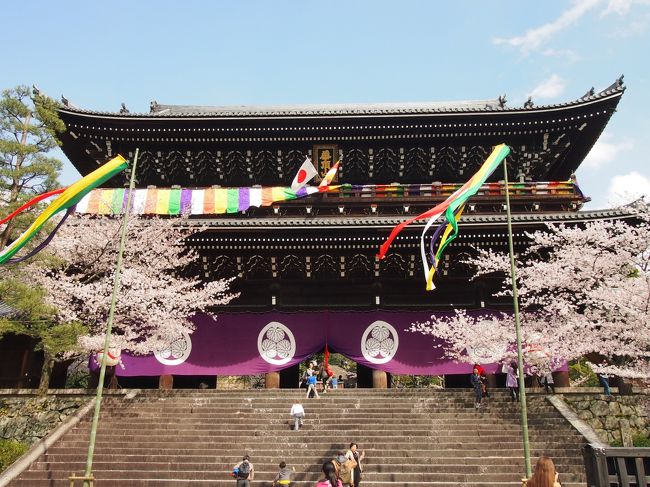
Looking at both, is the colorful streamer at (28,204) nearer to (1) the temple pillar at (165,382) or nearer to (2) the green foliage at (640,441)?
(1) the temple pillar at (165,382)

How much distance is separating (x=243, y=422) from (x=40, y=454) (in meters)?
5.03

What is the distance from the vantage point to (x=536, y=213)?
16734mm

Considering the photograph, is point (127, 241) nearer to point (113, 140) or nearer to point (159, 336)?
point (159, 336)

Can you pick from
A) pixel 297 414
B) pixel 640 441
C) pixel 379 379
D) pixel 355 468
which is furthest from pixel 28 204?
pixel 640 441

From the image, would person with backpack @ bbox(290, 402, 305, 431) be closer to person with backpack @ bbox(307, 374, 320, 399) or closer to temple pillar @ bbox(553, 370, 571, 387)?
person with backpack @ bbox(307, 374, 320, 399)

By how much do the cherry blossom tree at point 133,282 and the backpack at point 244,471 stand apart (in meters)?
Answer: 6.92

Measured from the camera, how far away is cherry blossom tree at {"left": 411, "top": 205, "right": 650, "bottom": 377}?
1280 cm

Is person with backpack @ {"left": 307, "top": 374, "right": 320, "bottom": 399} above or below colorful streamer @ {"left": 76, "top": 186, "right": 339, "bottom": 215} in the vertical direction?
below

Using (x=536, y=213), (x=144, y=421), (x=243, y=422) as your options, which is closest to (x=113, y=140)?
(x=144, y=421)

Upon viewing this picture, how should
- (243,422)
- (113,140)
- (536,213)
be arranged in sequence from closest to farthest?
1. (243,422)
2. (536,213)
3. (113,140)

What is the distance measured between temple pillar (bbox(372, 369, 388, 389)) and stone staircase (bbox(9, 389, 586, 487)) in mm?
1704

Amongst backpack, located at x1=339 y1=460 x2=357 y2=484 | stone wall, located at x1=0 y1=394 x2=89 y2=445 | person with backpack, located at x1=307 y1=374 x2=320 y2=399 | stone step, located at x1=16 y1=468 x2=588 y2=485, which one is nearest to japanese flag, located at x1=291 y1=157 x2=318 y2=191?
person with backpack, located at x1=307 y1=374 x2=320 y2=399

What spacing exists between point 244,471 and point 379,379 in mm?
7263

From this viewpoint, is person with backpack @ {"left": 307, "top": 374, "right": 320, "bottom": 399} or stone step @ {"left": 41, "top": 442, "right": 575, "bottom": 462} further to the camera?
person with backpack @ {"left": 307, "top": 374, "right": 320, "bottom": 399}
